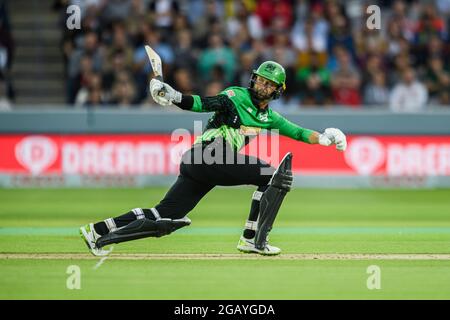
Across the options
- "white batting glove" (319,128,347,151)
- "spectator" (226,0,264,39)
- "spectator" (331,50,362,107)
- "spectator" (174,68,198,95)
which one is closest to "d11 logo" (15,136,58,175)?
"spectator" (174,68,198,95)

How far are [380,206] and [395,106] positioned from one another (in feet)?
11.7

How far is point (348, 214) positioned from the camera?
45.1ft

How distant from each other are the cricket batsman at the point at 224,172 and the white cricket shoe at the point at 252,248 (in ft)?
0.75

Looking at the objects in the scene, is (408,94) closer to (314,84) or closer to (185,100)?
(314,84)

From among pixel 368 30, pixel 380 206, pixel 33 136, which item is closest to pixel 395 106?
pixel 368 30

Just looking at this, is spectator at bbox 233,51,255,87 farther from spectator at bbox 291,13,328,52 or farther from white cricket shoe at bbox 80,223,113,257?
white cricket shoe at bbox 80,223,113,257

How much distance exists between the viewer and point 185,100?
8.74 meters

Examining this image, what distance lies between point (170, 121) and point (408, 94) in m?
4.41

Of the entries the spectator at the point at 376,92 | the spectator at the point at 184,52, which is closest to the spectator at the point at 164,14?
the spectator at the point at 184,52

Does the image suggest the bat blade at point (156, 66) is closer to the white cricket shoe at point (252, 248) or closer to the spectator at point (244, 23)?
the white cricket shoe at point (252, 248)

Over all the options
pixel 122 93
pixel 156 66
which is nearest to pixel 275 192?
pixel 156 66

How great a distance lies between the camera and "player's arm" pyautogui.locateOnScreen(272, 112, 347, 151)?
9445mm

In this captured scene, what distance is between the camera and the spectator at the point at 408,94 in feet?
58.1
